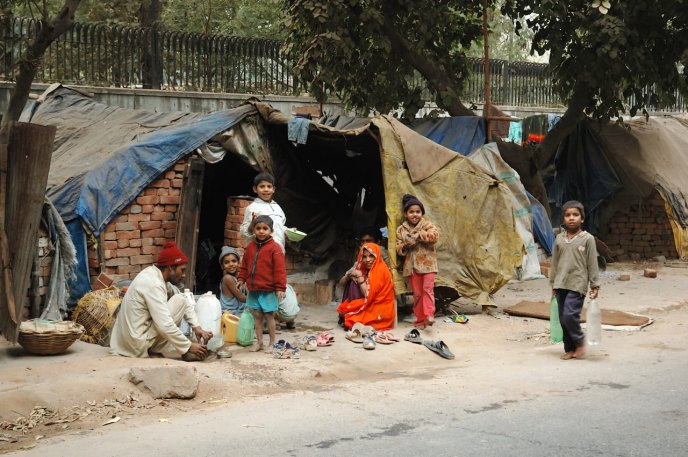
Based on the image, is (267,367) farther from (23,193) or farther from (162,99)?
(162,99)

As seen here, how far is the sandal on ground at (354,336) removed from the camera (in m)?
8.84

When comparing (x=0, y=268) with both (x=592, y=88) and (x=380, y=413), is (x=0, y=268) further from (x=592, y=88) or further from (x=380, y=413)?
(x=592, y=88)

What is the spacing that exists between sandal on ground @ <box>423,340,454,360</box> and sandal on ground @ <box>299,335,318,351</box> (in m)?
1.09

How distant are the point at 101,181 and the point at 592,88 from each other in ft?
24.4

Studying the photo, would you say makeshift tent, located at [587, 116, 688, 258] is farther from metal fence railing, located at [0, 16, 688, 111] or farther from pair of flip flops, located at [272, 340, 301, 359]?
pair of flip flops, located at [272, 340, 301, 359]

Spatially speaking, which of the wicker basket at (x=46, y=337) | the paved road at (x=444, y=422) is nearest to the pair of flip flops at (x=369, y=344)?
the paved road at (x=444, y=422)

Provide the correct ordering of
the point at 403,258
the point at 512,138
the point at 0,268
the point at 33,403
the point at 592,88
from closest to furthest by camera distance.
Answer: the point at 33,403 < the point at 0,268 < the point at 403,258 < the point at 592,88 < the point at 512,138

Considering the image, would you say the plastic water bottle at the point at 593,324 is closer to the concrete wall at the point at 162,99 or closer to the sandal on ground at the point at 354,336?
the sandal on ground at the point at 354,336

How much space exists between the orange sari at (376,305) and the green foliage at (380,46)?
168 inches

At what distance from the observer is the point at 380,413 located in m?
6.29

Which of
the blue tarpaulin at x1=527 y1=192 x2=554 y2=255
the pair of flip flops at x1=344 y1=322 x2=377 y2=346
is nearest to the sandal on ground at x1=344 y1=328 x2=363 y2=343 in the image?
the pair of flip flops at x1=344 y1=322 x2=377 y2=346

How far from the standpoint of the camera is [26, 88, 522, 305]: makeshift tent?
32.4ft

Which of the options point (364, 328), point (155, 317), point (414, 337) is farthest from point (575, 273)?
point (155, 317)

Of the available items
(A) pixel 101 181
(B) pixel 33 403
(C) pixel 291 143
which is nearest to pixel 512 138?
(C) pixel 291 143
